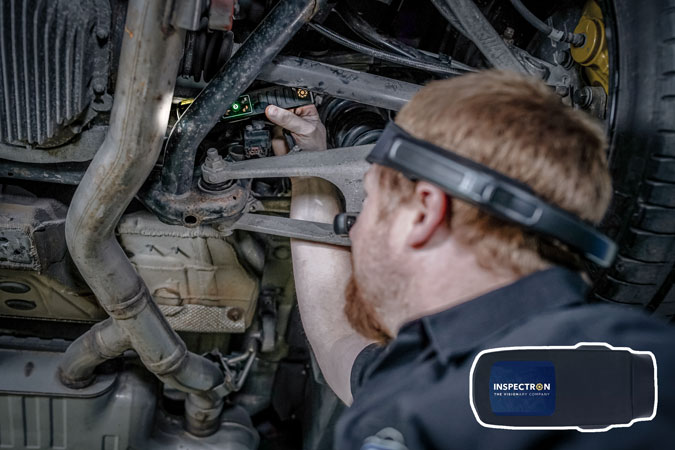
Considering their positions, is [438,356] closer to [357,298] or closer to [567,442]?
[567,442]

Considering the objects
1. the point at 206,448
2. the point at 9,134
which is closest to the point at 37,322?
the point at 206,448

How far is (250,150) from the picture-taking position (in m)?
1.28

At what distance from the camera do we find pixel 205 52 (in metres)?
1.10

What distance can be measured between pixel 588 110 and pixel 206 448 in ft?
4.54

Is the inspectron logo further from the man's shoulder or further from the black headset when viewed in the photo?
the black headset

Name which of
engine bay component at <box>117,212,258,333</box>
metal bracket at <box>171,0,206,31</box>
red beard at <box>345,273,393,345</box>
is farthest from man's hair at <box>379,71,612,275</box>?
engine bay component at <box>117,212,258,333</box>

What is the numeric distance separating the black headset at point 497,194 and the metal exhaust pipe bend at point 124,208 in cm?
44

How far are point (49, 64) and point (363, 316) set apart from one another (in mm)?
717

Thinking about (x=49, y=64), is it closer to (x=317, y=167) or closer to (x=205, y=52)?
(x=205, y=52)

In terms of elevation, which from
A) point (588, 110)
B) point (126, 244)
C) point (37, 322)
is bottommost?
point (37, 322)

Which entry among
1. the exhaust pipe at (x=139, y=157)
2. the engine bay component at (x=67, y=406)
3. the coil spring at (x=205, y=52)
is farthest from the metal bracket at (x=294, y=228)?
the engine bay component at (x=67, y=406)

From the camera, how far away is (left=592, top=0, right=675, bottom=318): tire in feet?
3.48

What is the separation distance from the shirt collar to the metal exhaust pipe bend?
0.58m

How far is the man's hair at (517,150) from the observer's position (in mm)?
702
